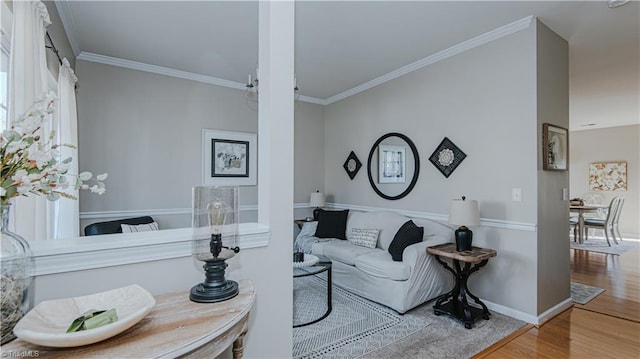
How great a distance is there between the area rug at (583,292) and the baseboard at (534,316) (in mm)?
268

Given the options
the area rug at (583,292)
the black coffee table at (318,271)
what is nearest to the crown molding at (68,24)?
the black coffee table at (318,271)

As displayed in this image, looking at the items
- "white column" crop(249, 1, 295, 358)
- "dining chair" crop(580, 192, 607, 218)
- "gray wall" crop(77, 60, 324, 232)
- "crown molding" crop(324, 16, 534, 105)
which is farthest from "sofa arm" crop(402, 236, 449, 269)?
"dining chair" crop(580, 192, 607, 218)

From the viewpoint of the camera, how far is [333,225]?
4.45m

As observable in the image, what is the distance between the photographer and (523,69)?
112 inches

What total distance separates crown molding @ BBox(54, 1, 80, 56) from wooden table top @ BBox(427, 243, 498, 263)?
3911mm

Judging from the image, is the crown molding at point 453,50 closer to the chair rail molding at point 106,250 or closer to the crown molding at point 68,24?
the chair rail molding at point 106,250

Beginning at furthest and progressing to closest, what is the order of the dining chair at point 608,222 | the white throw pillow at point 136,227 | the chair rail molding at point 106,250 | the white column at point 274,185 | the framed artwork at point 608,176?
the framed artwork at point 608,176 < the dining chair at point 608,222 < the white throw pillow at point 136,227 < the white column at point 274,185 < the chair rail molding at point 106,250

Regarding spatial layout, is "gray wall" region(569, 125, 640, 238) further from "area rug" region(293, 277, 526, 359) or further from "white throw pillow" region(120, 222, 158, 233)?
"white throw pillow" region(120, 222, 158, 233)

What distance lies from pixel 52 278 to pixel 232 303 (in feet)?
2.01

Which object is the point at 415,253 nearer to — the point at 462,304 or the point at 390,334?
the point at 462,304

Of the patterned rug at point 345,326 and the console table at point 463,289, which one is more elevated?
the console table at point 463,289

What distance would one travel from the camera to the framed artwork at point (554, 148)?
9.16 ft

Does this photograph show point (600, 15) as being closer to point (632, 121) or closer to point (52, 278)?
point (52, 278)

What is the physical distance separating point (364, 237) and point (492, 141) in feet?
5.98
